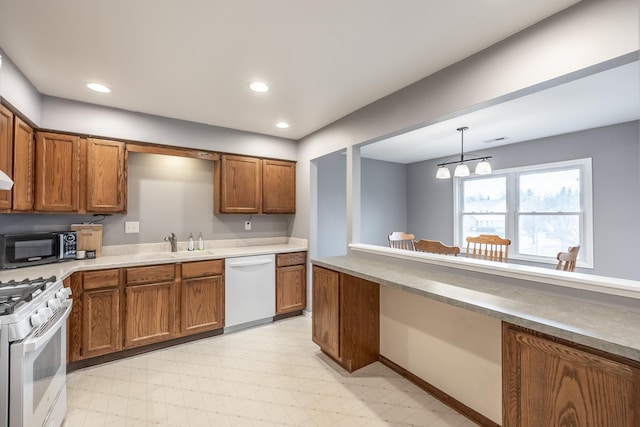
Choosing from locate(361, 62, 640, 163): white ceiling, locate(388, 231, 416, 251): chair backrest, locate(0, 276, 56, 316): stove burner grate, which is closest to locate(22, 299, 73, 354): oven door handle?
locate(0, 276, 56, 316): stove burner grate

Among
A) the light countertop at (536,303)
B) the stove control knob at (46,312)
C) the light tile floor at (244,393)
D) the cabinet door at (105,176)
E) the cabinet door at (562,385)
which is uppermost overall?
the cabinet door at (105,176)

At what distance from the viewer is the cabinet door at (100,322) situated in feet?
7.79

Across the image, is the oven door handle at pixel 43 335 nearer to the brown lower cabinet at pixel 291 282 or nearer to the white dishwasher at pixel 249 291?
the white dishwasher at pixel 249 291

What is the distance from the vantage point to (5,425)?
120 cm

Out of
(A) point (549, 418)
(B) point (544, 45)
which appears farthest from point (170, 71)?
(A) point (549, 418)

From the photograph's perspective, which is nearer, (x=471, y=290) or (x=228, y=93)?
(x=471, y=290)

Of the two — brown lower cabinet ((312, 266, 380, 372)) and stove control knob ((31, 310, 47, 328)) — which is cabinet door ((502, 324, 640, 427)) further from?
stove control knob ((31, 310, 47, 328))

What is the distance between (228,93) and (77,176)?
163cm

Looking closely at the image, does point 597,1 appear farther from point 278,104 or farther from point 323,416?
point 323,416

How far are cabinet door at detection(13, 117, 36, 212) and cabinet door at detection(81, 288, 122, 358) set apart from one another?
0.87 meters

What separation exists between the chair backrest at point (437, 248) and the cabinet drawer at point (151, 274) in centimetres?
252

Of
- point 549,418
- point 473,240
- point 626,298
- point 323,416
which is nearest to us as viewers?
point 549,418

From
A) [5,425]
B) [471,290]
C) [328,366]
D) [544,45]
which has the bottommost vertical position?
[328,366]

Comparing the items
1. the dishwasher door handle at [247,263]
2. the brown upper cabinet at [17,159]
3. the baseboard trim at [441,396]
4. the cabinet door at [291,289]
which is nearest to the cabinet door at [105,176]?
the brown upper cabinet at [17,159]
